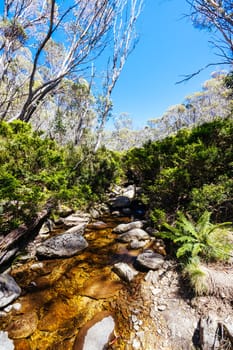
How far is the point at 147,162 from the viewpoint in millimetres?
6688

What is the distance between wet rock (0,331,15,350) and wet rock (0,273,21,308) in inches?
18.6

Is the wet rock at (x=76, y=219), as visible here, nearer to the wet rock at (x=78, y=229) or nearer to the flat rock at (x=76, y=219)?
the flat rock at (x=76, y=219)

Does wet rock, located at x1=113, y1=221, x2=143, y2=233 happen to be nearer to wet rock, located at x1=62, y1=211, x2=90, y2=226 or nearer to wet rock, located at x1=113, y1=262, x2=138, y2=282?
wet rock, located at x1=62, y1=211, x2=90, y2=226

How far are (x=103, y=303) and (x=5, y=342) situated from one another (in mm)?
1332

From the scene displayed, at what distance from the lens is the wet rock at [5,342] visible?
213 cm

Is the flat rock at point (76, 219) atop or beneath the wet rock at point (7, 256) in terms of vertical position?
beneath

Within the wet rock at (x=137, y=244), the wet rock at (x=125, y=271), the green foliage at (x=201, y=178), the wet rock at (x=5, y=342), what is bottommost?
the wet rock at (x=5, y=342)

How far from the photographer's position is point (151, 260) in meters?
3.50

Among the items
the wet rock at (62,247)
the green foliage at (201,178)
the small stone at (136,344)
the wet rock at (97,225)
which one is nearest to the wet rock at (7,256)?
the wet rock at (62,247)

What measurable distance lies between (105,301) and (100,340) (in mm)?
674

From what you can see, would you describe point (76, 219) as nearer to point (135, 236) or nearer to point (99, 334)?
point (135, 236)

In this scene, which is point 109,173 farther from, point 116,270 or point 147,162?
point 116,270

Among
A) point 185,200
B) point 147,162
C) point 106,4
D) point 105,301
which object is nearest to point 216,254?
point 105,301

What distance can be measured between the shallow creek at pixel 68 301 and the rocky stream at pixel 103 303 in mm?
12
